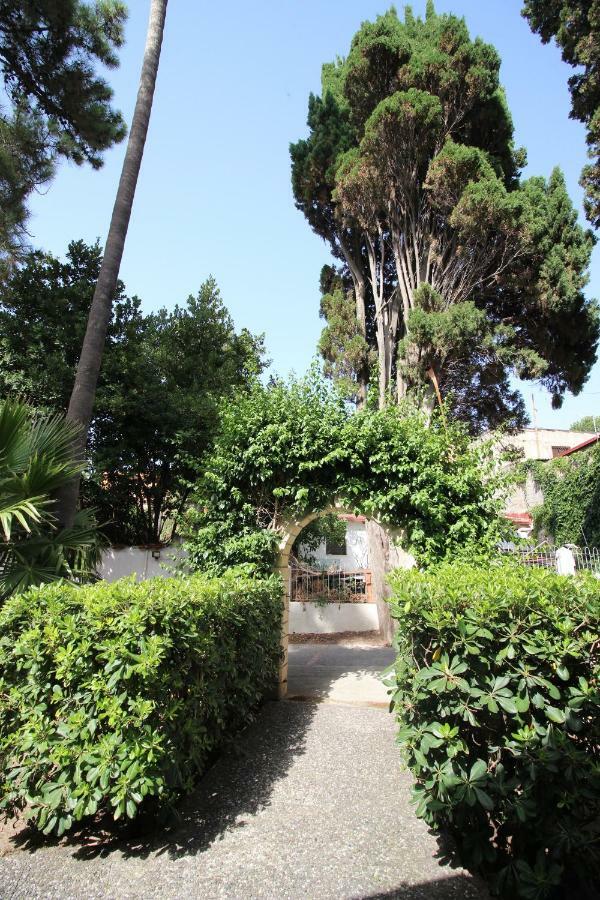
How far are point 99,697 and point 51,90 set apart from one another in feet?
32.5

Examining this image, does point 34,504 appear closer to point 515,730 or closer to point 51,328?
point 515,730

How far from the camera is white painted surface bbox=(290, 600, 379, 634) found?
13.3 m

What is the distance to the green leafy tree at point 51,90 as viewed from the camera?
7.94 meters

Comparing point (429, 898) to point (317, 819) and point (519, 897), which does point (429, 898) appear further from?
point (317, 819)

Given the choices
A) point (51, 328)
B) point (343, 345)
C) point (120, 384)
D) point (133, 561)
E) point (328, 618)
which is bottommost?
point (328, 618)

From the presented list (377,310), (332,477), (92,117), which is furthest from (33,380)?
(377,310)

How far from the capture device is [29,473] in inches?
187

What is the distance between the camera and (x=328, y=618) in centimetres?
1347

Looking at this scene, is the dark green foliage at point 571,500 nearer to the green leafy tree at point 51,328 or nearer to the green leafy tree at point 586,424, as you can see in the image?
the green leafy tree at point 51,328

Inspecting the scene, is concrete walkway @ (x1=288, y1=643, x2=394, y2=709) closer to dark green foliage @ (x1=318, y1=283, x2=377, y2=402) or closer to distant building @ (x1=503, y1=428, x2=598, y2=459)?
dark green foliage @ (x1=318, y1=283, x2=377, y2=402)

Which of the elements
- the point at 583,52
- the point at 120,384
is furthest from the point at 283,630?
the point at 583,52

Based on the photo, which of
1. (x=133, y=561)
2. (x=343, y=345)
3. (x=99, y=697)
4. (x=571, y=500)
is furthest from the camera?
(x=571, y=500)

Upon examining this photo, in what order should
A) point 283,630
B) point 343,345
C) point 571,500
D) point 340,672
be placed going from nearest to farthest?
point 283,630 → point 340,672 → point 343,345 → point 571,500

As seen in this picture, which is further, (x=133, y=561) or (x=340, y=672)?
(x=133, y=561)
